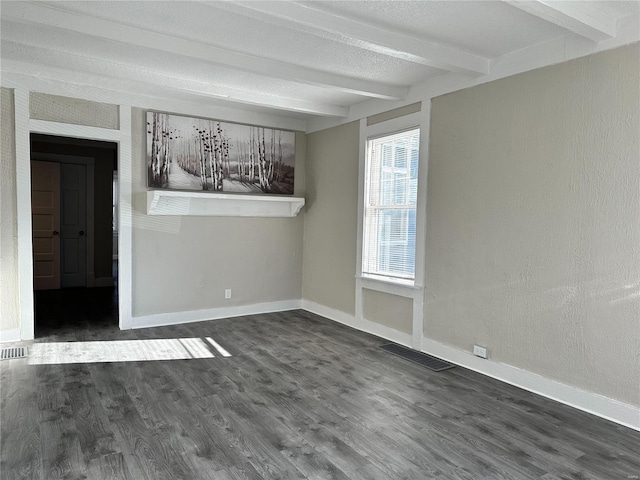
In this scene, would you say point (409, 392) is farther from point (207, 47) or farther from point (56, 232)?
point (56, 232)

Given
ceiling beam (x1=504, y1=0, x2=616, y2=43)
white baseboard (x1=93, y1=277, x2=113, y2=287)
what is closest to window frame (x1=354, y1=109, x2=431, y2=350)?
ceiling beam (x1=504, y1=0, x2=616, y2=43)

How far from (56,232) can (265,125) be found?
13.7ft

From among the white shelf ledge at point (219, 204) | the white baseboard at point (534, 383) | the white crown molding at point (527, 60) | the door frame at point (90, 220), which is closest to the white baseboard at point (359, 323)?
the white baseboard at point (534, 383)

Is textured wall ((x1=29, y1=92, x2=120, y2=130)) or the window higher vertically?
textured wall ((x1=29, y1=92, x2=120, y2=130))

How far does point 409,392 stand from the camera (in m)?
3.30

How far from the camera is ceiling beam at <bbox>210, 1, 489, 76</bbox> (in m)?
2.56

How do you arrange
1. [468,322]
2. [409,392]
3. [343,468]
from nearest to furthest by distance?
1. [343,468]
2. [409,392]
3. [468,322]

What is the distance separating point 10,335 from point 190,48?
3179 mm

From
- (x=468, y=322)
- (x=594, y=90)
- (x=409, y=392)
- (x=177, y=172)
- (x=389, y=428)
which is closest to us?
(x=389, y=428)

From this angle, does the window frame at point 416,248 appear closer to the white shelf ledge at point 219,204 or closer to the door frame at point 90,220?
the white shelf ledge at point 219,204

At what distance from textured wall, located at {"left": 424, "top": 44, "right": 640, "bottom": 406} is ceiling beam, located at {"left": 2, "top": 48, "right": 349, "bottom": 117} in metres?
1.92

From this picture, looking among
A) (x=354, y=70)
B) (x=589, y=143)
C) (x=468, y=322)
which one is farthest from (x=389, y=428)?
(x=354, y=70)

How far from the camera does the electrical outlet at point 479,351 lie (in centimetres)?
366

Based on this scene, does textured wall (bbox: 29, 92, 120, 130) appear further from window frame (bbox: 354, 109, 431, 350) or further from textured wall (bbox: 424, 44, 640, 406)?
textured wall (bbox: 424, 44, 640, 406)
